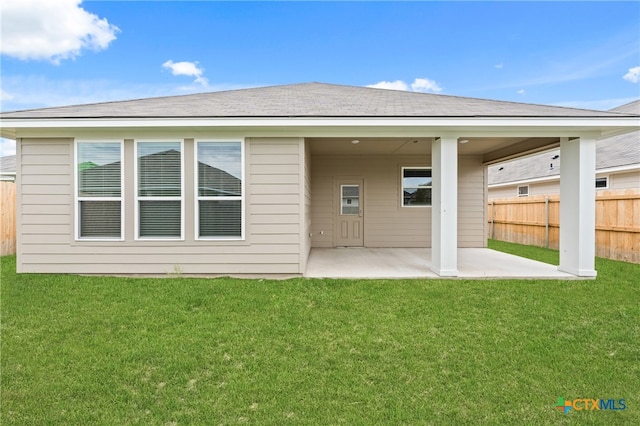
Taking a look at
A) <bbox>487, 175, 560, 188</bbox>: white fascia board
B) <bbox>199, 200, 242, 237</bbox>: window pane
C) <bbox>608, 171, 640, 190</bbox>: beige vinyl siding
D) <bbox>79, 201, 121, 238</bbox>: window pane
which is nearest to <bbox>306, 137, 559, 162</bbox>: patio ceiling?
<bbox>199, 200, 242, 237</bbox>: window pane

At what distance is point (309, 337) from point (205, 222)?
305cm

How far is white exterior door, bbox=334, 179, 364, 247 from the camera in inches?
366

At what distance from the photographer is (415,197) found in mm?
9383

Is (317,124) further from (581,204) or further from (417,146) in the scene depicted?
(581,204)

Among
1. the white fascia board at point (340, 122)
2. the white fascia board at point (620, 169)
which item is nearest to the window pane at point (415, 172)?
the white fascia board at point (340, 122)

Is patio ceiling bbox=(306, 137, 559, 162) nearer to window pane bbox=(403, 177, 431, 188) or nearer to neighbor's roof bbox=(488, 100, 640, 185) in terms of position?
window pane bbox=(403, 177, 431, 188)

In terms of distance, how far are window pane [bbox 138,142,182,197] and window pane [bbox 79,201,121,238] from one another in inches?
22.6

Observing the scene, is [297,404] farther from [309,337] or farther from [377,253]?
[377,253]

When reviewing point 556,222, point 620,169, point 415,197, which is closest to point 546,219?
point 556,222

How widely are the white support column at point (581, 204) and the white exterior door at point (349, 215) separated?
481 cm

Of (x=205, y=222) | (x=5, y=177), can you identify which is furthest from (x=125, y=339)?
(x=5, y=177)

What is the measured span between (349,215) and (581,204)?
5.24 metres

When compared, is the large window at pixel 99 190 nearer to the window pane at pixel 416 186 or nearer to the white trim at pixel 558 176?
the window pane at pixel 416 186

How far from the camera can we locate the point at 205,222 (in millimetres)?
5484
